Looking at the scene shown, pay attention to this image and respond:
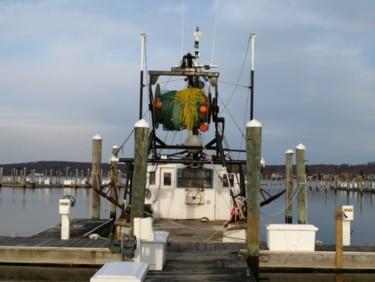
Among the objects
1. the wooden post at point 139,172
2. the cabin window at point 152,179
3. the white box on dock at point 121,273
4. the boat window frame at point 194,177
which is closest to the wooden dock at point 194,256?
the wooden post at point 139,172

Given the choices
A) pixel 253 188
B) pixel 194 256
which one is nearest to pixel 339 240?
pixel 253 188

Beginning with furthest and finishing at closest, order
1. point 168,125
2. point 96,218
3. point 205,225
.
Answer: point 96,218 < point 205,225 < point 168,125

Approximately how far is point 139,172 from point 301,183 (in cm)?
840

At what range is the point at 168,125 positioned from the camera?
16047mm

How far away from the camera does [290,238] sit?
1239cm

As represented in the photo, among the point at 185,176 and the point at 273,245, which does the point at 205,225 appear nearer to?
the point at 185,176

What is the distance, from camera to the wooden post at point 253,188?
1102 centimetres

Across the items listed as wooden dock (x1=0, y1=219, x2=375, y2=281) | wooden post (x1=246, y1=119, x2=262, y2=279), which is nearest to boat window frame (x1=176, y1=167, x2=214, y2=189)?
wooden dock (x1=0, y1=219, x2=375, y2=281)

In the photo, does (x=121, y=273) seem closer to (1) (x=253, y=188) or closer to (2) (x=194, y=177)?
(1) (x=253, y=188)

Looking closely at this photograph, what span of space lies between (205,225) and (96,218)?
17.3ft

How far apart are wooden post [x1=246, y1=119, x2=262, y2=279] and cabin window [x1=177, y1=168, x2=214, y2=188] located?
7990 mm

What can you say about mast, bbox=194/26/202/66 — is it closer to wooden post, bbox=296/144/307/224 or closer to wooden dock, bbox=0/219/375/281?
wooden post, bbox=296/144/307/224

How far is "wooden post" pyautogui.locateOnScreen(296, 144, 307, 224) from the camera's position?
17719 millimetres

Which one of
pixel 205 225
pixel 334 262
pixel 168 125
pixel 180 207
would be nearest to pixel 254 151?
pixel 334 262
